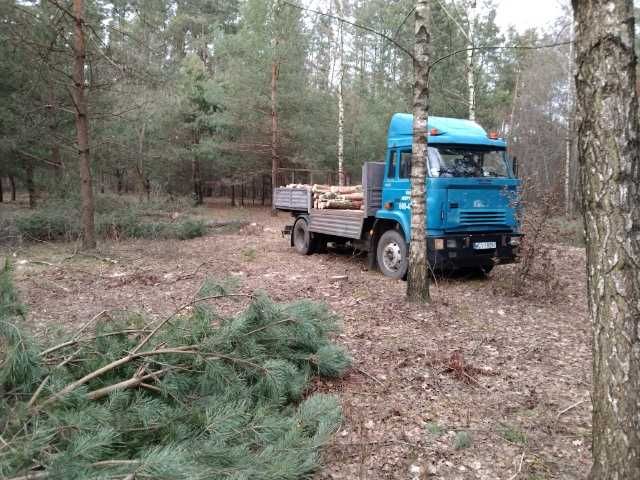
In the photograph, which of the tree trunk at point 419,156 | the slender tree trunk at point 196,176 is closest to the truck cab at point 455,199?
the tree trunk at point 419,156

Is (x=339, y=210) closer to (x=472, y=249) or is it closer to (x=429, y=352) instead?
(x=472, y=249)

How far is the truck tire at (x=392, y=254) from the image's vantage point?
8.12 m

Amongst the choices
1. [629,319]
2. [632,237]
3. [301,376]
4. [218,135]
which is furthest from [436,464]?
[218,135]

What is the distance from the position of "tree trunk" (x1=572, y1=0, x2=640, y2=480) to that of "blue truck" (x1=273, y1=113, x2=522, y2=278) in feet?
17.5

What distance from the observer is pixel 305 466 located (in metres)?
2.72

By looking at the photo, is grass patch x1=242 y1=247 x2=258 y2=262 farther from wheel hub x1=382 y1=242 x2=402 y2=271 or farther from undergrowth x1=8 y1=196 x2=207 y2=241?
undergrowth x1=8 y1=196 x2=207 y2=241

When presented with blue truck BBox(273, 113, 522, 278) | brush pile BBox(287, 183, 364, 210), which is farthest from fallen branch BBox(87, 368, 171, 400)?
brush pile BBox(287, 183, 364, 210)

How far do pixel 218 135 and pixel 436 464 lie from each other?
73.7 ft

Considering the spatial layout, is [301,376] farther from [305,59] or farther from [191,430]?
[305,59]

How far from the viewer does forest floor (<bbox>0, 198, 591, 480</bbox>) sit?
10.0 ft

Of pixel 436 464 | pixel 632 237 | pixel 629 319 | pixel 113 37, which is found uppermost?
pixel 113 37

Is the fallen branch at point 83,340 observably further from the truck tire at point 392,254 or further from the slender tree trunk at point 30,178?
the slender tree trunk at point 30,178

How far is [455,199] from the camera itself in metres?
7.66

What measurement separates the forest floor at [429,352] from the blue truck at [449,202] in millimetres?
544
